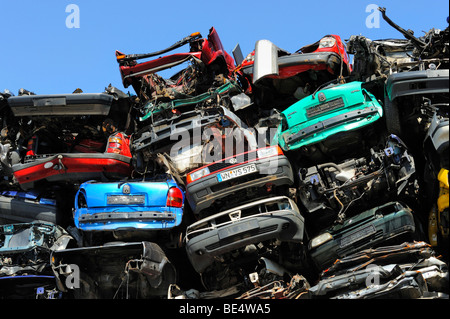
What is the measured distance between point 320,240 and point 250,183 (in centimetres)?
143

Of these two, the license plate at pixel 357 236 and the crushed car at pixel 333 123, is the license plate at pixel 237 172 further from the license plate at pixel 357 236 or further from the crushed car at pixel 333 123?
the license plate at pixel 357 236

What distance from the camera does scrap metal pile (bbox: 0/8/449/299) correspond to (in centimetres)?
952

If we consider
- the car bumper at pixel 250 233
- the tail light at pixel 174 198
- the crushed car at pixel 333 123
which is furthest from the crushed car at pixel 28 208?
the crushed car at pixel 333 123

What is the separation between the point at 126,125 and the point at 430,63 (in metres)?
6.11

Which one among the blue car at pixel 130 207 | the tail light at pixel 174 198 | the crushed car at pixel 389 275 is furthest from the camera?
the tail light at pixel 174 198

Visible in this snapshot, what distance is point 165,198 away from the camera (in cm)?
1073

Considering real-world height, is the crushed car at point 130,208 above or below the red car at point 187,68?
below

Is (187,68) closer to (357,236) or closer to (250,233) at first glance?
(250,233)

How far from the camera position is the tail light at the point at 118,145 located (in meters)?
12.3

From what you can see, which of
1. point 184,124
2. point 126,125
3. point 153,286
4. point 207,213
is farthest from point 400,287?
point 126,125

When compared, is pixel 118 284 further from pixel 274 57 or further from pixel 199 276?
pixel 274 57

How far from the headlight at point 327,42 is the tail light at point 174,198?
12.9 ft

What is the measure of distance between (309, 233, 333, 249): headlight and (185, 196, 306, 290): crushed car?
221mm

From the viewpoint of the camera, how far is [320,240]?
990 cm
